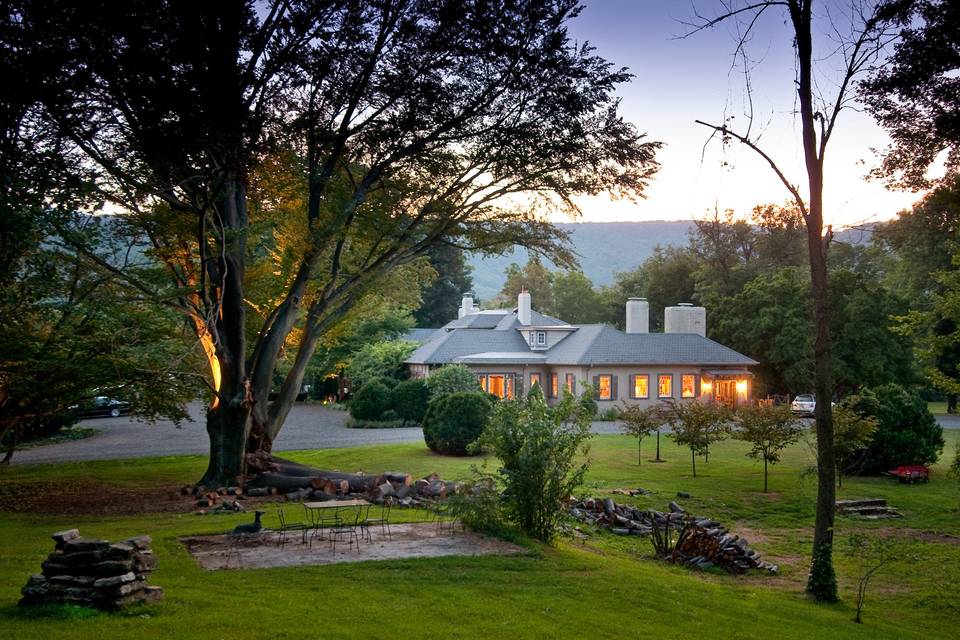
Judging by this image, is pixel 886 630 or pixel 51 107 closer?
pixel 886 630

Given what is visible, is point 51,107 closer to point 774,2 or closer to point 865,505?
point 774,2

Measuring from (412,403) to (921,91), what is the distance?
26263mm

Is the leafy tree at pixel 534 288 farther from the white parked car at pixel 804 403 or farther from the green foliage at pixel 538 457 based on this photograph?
the green foliage at pixel 538 457

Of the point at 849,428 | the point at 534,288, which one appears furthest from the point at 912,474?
the point at 534,288

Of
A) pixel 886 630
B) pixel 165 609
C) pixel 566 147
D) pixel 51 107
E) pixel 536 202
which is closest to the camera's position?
pixel 165 609

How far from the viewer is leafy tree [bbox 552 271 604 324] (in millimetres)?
76438

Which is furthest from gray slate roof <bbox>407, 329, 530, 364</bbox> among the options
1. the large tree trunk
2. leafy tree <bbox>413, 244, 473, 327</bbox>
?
the large tree trunk

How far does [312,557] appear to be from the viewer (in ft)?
36.1

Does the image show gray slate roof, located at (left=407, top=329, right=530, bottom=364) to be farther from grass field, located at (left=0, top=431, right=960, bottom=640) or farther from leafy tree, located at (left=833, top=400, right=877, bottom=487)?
grass field, located at (left=0, top=431, right=960, bottom=640)

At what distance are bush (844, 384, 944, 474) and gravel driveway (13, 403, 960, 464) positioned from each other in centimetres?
1216

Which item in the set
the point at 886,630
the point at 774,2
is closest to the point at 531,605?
the point at 886,630

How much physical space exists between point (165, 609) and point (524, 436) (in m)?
6.17

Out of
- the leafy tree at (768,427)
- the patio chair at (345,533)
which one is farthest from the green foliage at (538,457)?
the leafy tree at (768,427)

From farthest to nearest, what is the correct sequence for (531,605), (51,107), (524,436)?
(51,107), (524,436), (531,605)
